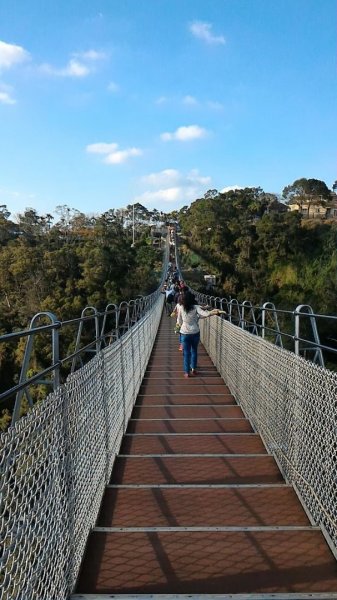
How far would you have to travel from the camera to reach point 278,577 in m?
1.79

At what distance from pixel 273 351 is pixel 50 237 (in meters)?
45.6

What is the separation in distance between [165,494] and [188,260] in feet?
173

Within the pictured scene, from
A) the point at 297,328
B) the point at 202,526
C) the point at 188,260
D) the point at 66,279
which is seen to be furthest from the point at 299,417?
the point at 188,260

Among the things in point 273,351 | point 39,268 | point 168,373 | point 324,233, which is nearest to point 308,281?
point 324,233

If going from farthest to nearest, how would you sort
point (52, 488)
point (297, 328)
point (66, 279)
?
1. point (66, 279)
2. point (297, 328)
3. point (52, 488)

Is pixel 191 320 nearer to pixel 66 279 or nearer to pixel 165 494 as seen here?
pixel 165 494

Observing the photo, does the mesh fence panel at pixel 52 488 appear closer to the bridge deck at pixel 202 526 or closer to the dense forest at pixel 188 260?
the bridge deck at pixel 202 526

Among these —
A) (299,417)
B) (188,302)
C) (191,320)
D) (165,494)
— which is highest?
(188,302)

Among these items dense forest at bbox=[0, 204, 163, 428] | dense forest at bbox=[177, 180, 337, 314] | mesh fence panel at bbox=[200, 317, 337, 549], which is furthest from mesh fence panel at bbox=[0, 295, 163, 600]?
dense forest at bbox=[177, 180, 337, 314]

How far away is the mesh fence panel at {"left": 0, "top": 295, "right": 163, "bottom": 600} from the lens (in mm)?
1226

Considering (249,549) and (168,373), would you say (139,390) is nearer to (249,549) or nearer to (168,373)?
(168,373)

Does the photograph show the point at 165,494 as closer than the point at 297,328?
Yes

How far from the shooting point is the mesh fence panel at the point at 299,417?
209 centimetres

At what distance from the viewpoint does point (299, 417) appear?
8.36 feet
